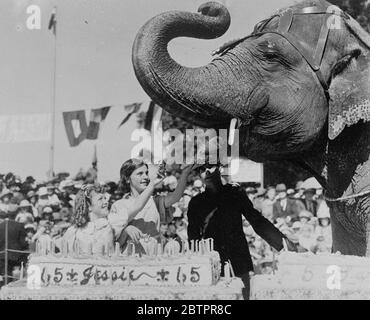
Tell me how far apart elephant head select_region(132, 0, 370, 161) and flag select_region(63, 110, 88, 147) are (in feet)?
15.3

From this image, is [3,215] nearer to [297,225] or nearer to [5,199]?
[5,199]

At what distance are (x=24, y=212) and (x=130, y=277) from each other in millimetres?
3090

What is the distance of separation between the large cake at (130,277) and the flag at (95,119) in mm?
4495

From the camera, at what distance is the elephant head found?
2.29 metres

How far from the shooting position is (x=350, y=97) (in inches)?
89.9

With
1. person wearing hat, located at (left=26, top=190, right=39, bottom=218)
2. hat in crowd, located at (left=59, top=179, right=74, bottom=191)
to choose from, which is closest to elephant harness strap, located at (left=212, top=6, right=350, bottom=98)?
person wearing hat, located at (left=26, top=190, right=39, bottom=218)

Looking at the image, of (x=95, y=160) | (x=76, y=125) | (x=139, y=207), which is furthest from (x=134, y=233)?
(x=76, y=125)

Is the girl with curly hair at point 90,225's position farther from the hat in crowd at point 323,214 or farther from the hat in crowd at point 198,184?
the hat in crowd at point 198,184

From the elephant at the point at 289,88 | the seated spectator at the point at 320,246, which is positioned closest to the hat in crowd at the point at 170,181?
the seated spectator at the point at 320,246

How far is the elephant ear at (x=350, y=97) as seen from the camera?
2.26 m

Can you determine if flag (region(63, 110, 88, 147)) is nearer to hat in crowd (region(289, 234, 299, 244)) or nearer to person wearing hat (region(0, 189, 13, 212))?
person wearing hat (region(0, 189, 13, 212))

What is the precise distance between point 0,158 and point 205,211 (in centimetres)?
347
